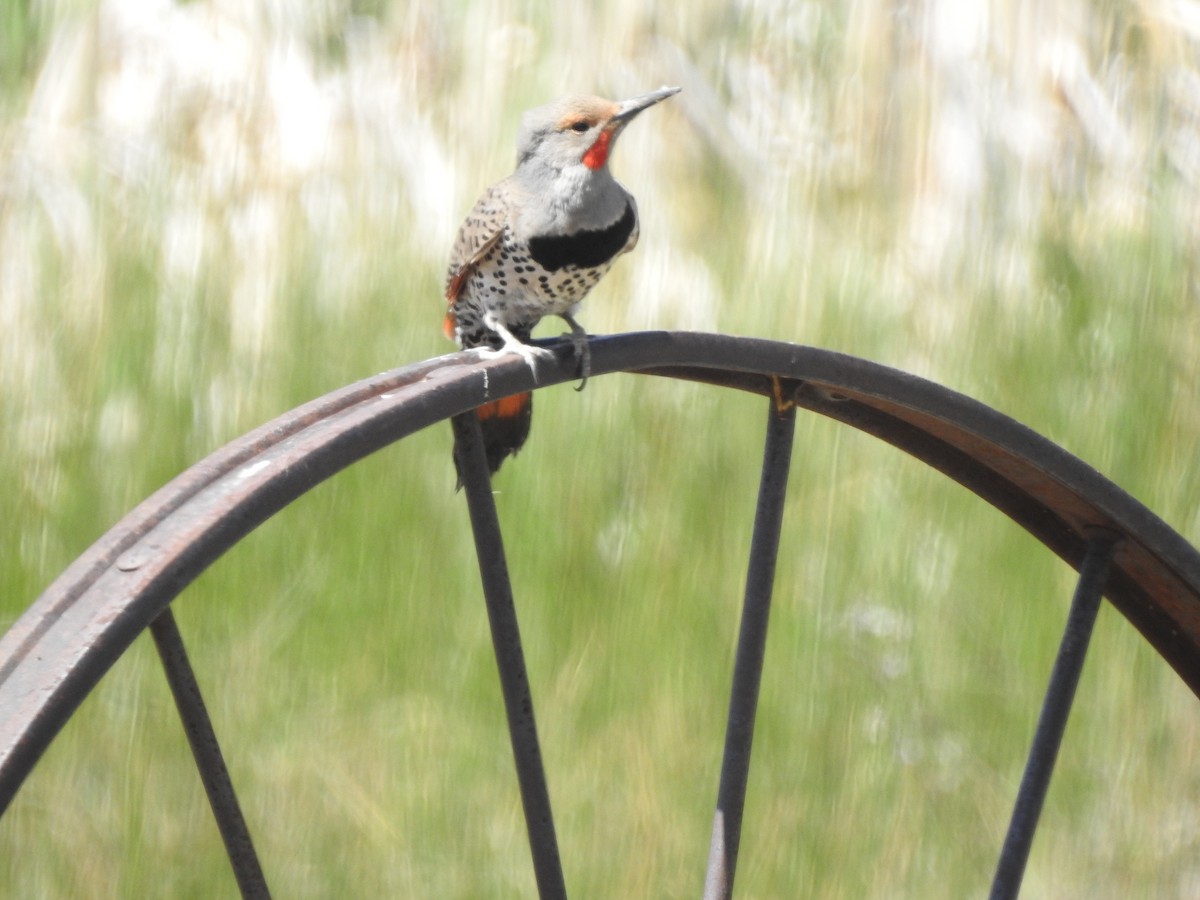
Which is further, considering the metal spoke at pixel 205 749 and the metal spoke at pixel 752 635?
the metal spoke at pixel 752 635

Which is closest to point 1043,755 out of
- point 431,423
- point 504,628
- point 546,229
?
point 504,628

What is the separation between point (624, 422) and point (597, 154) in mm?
588

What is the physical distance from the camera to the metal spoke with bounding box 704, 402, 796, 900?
1.12 meters

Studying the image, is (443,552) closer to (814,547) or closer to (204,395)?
(204,395)

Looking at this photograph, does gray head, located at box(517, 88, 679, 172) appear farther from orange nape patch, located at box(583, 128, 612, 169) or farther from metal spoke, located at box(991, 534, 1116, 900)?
metal spoke, located at box(991, 534, 1116, 900)

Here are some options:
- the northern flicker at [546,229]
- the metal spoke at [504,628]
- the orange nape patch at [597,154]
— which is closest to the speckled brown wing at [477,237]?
the northern flicker at [546,229]

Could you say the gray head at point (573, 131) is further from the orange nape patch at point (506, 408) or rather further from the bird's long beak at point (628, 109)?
the orange nape patch at point (506, 408)

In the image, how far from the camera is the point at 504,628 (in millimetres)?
957

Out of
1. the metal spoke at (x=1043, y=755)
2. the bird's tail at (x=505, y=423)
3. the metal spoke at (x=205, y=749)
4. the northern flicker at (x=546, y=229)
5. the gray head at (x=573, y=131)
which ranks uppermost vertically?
the gray head at (x=573, y=131)

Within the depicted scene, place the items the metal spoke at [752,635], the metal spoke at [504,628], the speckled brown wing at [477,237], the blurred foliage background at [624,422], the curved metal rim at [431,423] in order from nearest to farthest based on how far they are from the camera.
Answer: the curved metal rim at [431,423], the metal spoke at [504,628], the metal spoke at [752,635], the speckled brown wing at [477,237], the blurred foliage background at [624,422]

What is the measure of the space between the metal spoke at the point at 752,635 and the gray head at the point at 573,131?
0.64m

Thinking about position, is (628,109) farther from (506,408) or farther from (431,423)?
(431,423)

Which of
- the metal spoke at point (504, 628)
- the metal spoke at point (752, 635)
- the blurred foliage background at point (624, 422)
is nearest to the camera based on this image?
the metal spoke at point (504, 628)

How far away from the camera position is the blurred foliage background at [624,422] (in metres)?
1.88
